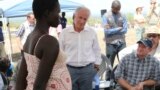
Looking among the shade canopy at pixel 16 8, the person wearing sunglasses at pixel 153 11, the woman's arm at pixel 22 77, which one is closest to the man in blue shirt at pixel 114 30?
the person wearing sunglasses at pixel 153 11

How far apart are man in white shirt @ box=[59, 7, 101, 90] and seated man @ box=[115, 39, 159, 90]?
38 centimetres

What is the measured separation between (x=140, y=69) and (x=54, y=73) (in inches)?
82.7

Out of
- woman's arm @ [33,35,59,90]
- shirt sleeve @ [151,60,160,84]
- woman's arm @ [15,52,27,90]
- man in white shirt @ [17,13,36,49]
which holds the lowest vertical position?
shirt sleeve @ [151,60,160,84]

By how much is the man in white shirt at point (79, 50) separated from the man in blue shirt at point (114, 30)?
2412 millimetres

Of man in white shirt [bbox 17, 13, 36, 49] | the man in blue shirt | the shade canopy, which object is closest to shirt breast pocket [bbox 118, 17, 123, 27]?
the man in blue shirt

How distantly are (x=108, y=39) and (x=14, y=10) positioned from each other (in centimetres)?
361

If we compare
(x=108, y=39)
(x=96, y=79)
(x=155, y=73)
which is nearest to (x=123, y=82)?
(x=155, y=73)

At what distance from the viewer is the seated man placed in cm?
402

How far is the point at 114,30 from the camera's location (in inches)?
257

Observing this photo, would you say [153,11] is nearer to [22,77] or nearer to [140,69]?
[140,69]

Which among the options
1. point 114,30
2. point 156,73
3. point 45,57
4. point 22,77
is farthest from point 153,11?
point 45,57

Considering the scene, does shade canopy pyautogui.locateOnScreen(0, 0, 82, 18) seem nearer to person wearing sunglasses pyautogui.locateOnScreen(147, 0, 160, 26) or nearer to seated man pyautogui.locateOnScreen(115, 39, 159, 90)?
person wearing sunglasses pyautogui.locateOnScreen(147, 0, 160, 26)

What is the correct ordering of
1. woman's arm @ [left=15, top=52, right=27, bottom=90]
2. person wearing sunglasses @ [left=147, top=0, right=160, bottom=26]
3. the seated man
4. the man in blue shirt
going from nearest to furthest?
woman's arm @ [left=15, top=52, right=27, bottom=90], the seated man, the man in blue shirt, person wearing sunglasses @ [left=147, top=0, right=160, bottom=26]

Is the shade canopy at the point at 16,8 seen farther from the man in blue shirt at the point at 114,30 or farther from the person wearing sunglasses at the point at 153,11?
the man in blue shirt at the point at 114,30
